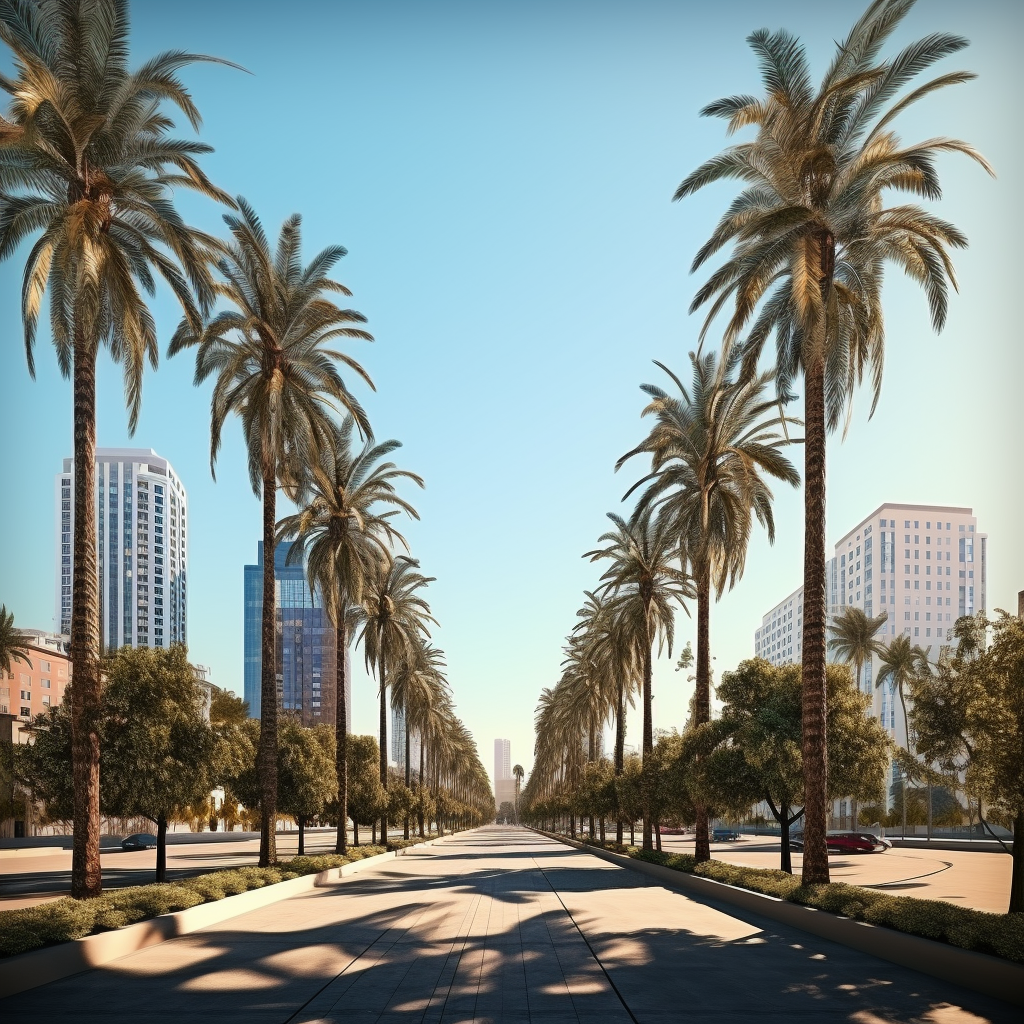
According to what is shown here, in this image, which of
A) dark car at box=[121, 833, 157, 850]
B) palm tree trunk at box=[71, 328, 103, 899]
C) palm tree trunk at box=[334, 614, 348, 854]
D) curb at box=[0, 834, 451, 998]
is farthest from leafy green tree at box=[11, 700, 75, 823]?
dark car at box=[121, 833, 157, 850]

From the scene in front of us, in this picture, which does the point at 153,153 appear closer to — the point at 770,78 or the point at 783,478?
the point at 770,78

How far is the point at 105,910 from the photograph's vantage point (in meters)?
16.6

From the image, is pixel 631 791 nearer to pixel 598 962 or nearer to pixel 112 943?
pixel 598 962

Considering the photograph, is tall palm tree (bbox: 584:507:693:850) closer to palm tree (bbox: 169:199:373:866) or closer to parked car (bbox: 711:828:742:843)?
palm tree (bbox: 169:199:373:866)

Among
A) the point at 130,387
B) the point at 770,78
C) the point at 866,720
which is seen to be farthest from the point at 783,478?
the point at 130,387

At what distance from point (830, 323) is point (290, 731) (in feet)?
83.4

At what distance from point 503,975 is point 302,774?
23.9 metres

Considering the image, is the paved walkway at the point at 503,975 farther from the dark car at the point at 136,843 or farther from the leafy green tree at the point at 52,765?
the dark car at the point at 136,843

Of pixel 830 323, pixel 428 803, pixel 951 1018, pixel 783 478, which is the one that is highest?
pixel 830 323

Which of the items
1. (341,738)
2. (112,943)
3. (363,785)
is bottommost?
(363,785)

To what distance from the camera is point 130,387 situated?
21.7 m

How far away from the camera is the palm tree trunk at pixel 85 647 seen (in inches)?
723

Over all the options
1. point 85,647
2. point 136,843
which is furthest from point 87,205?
point 136,843

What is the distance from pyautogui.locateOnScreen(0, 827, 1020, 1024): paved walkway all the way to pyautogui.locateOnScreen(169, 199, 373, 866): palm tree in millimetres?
8674
